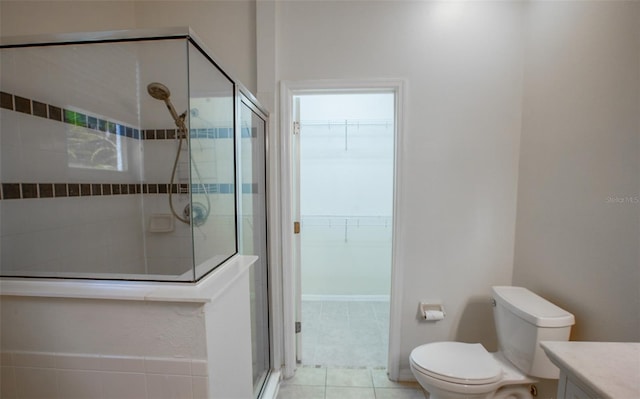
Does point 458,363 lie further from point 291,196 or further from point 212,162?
point 212,162

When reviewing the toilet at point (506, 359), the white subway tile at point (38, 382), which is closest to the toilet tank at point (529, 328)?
the toilet at point (506, 359)

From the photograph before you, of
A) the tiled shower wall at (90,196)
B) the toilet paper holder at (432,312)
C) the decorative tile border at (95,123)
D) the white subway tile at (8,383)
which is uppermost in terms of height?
the decorative tile border at (95,123)

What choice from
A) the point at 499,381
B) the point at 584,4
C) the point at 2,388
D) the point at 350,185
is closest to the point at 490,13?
the point at 584,4

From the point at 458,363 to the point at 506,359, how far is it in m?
0.29

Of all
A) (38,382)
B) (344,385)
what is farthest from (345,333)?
(38,382)

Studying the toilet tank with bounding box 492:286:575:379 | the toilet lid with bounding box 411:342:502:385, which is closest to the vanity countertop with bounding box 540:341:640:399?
the toilet tank with bounding box 492:286:575:379

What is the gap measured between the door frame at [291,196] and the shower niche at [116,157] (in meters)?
0.45

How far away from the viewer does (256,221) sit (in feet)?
4.83

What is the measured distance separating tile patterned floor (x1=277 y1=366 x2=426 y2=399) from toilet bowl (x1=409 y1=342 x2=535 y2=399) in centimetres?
38

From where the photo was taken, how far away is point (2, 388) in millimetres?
761

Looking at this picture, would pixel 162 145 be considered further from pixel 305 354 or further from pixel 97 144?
pixel 305 354

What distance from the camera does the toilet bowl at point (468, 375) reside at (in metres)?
1.15

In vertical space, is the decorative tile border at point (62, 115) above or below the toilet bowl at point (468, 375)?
above

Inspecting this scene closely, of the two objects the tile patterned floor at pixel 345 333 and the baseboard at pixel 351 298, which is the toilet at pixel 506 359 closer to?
the tile patterned floor at pixel 345 333
